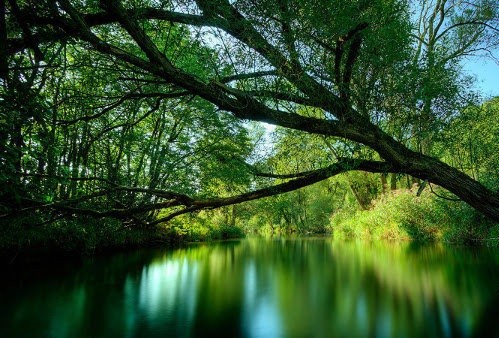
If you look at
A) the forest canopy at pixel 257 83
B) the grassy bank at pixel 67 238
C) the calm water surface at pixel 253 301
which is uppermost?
the forest canopy at pixel 257 83

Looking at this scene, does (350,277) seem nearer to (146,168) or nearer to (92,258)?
(92,258)

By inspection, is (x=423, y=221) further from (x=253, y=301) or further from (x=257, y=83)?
(x=257, y=83)

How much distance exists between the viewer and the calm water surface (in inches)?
200

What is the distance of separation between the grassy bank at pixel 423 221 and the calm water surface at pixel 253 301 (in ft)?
11.0

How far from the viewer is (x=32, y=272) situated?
8.94 metres

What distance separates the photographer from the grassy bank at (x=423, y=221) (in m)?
14.5

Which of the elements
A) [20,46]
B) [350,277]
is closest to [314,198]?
[350,277]

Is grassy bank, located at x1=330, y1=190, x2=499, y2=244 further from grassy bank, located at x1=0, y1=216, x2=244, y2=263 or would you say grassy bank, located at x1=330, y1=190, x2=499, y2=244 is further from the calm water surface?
grassy bank, located at x1=0, y1=216, x2=244, y2=263

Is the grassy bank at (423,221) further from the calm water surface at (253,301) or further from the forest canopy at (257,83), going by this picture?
the forest canopy at (257,83)

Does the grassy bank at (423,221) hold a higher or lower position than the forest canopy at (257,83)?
lower

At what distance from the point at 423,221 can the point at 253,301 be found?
15.2 metres

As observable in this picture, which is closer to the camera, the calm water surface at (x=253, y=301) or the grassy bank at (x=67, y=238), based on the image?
the calm water surface at (x=253, y=301)

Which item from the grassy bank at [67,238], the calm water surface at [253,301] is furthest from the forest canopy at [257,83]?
the calm water surface at [253,301]

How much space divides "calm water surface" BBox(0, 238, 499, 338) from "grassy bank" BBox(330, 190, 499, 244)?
3349 millimetres
